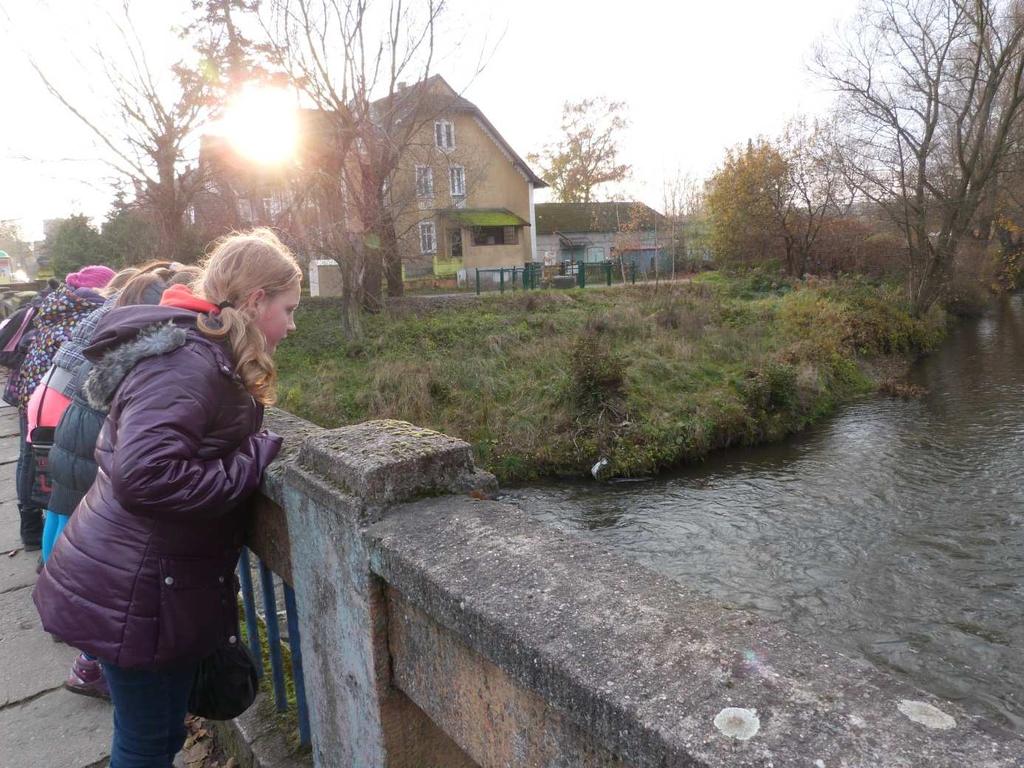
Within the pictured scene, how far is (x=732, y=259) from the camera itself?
1275 inches

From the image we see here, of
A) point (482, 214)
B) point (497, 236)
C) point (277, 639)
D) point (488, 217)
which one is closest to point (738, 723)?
point (277, 639)

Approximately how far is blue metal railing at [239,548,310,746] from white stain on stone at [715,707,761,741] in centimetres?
143

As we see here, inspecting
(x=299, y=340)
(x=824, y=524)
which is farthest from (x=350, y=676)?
(x=299, y=340)

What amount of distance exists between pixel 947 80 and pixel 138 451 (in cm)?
2642

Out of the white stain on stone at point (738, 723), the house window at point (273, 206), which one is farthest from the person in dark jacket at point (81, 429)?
the house window at point (273, 206)

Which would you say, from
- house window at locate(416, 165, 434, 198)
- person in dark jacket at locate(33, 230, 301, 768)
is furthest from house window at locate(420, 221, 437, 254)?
person in dark jacket at locate(33, 230, 301, 768)

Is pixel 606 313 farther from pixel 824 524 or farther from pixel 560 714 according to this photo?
pixel 560 714

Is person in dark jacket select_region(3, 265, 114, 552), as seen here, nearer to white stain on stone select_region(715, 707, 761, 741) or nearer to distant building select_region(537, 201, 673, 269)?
white stain on stone select_region(715, 707, 761, 741)

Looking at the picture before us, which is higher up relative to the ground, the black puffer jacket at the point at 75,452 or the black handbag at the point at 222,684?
the black puffer jacket at the point at 75,452

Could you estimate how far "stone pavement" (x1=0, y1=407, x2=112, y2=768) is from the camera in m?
2.57

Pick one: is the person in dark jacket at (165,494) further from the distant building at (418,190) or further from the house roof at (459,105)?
the house roof at (459,105)

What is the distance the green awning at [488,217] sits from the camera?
1359 inches

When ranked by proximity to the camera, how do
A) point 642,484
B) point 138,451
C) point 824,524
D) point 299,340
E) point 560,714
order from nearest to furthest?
point 560,714, point 138,451, point 824,524, point 642,484, point 299,340

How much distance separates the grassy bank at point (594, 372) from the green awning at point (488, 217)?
13548mm
